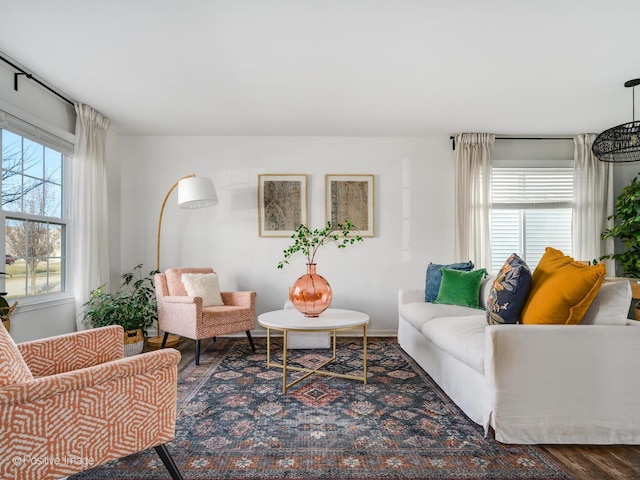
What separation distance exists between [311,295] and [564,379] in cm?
162

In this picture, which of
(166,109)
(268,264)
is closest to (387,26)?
(166,109)

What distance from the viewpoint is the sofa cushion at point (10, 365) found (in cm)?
125

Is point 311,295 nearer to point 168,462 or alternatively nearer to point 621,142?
point 168,462

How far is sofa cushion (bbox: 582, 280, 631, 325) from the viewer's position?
80.3 inches

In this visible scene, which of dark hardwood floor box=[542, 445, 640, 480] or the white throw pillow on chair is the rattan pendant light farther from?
the white throw pillow on chair

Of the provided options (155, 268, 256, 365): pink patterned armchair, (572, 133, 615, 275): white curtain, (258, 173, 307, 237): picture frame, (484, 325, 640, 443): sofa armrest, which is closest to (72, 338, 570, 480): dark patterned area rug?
(484, 325, 640, 443): sofa armrest

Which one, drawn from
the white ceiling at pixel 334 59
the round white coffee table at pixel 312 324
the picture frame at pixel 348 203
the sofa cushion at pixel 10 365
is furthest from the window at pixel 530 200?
the sofa cushion at pixel 10 365

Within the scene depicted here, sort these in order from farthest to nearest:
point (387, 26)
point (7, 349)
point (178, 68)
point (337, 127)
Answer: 1. point (337, 127)
2. point (178, 68)
3. point (387, 26)
4. point (7, 349)

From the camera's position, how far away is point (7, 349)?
131 centimetres

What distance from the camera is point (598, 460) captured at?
5.96 ft

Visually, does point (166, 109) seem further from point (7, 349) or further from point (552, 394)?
point (552, 394)

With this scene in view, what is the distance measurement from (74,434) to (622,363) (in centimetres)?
236

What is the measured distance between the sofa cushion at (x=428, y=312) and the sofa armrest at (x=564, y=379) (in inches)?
46.5

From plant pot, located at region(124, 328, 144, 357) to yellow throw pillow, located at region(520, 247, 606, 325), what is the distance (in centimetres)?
313
